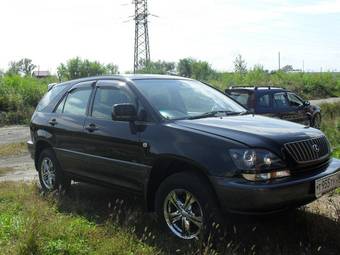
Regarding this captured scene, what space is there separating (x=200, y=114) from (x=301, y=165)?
54.5 inches

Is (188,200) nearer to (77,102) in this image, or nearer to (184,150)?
(184,150)

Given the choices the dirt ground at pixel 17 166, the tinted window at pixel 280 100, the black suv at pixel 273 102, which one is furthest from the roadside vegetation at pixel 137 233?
the tinted window at pixel 280 100

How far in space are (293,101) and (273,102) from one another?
3.58 feet

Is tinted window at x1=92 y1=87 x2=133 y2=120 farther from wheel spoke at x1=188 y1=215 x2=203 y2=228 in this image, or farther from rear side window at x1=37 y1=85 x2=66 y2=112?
wheel spoke at x1=188 y1=215 x2=203 y2=228

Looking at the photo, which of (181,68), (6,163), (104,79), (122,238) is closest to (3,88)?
(6,163)

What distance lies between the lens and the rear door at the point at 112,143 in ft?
17.8

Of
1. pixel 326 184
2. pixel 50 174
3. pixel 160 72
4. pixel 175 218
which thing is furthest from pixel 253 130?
pixel 160 72

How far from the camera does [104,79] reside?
6371 mm

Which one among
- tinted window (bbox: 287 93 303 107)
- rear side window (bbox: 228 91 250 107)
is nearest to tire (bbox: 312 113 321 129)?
tinted window (bbox: 287 93 303 107)

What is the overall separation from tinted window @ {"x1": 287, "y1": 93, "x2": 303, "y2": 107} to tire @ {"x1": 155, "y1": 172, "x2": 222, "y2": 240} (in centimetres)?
955

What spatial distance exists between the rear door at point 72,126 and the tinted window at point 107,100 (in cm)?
22

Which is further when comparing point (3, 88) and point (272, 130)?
point (3, 88)

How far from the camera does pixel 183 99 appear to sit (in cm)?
582

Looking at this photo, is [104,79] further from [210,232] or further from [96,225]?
[210,232]
